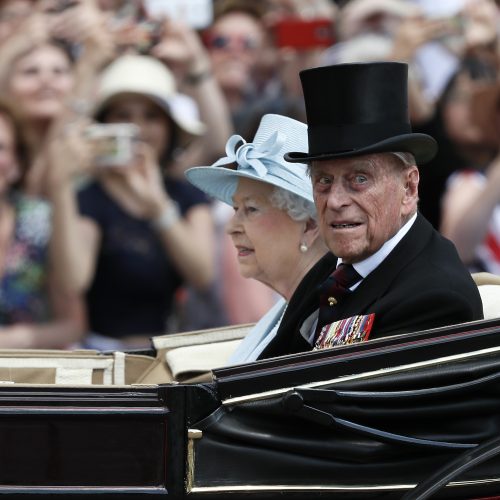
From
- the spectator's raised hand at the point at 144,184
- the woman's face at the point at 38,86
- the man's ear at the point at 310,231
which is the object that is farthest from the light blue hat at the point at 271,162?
the woman's face at the point at 38,86

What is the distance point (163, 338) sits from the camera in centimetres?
449

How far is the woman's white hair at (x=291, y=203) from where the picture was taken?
13.5ft

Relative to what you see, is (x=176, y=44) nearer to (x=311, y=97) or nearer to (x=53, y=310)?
(x=53, y=310)

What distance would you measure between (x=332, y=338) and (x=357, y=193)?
0.39 metres

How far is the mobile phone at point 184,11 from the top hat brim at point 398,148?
3.36 meters

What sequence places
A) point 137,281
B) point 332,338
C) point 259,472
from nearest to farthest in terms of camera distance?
point 259,472
point 332,338
point 137,281

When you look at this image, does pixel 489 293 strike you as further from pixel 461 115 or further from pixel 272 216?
pixel 461 115

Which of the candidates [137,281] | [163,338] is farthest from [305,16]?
[163,338]

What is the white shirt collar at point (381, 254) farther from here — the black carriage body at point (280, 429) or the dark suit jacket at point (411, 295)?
the black carriage body at point (280, 429)

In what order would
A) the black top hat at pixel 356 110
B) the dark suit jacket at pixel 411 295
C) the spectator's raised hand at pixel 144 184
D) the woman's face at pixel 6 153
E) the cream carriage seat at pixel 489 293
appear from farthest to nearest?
1. the spectator's raised hand at pixel 144 184
2. the woman's face at pixel 6 153
3. the cream carriage seat at pixel 489 293
4. the black top hat at pixel 356 110
5. the dark suit jacket at pixel 411 295

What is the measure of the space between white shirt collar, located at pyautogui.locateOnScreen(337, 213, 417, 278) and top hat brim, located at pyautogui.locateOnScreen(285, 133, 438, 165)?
186 millimetres

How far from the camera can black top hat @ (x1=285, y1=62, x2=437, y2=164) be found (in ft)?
11.5

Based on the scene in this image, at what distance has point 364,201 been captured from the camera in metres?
3.48

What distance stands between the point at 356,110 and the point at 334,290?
1.61ft
